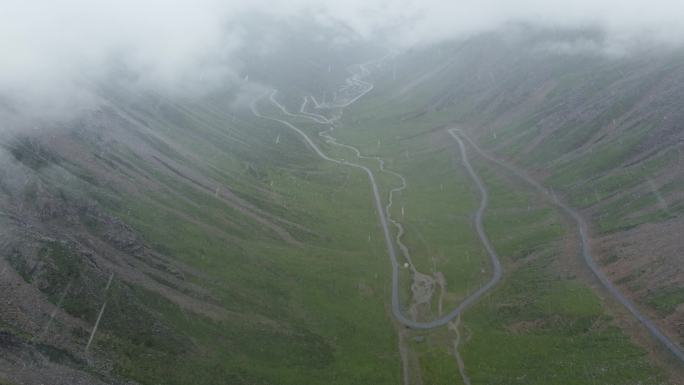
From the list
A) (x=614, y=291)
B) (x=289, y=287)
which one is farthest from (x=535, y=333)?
(x=289, y=287)

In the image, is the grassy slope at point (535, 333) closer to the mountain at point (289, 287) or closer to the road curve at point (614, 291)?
the mountain at point (289, 287)

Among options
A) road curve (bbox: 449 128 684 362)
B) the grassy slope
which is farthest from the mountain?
road curve (bbox: 449 128 684 362)

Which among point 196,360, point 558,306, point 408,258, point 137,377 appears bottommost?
point 137,377

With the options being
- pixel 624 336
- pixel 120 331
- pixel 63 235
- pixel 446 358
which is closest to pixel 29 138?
pixel 63 235

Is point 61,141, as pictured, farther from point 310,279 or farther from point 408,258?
point 408,258

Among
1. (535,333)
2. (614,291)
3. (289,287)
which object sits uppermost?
(614,291)

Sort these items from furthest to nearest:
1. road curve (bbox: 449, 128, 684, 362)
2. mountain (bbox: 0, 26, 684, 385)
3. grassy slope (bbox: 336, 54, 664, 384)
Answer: grassy slope (bbox: 336, 54, 664, 384) < road curve (bbox: 449, 128, 684, 362) < mountain (bbox: 0, 26, 684, 385)

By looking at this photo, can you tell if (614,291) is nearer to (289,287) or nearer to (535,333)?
(535,333)

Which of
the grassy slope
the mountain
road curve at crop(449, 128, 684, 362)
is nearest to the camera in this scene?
the mountain

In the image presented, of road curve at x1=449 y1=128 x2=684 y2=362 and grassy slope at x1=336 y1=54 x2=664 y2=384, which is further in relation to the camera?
grassy slope at x1=336 y1=54 x2=664 y2=384

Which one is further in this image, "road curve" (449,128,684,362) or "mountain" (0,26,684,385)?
"road curve" (449,128,684,362)

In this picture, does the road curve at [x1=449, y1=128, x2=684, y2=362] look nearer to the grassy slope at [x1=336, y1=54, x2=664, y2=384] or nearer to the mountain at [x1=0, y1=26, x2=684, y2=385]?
the mountain at [x1=0, y1=26, x2=684, y2=385]
